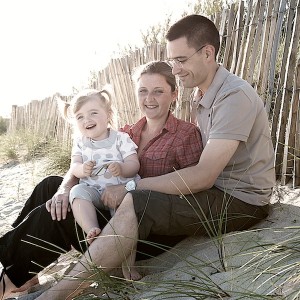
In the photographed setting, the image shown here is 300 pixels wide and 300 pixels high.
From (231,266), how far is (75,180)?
4.30 ft

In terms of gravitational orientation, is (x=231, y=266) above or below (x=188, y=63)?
below

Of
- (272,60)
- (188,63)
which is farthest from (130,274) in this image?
(272,60)

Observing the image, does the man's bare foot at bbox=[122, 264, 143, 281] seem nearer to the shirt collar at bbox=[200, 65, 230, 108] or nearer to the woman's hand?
the woman's hand

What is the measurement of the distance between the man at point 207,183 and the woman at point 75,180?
19 cm

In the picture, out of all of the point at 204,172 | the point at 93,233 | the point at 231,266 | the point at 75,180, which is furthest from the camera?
the point at 75,180

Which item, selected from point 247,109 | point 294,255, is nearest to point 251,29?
point 247,109

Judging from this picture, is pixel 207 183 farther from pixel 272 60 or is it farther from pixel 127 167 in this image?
pixel 272 60

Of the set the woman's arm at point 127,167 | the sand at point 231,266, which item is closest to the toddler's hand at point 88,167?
the woman's arm at point 127,167

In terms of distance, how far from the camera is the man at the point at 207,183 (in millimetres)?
2580

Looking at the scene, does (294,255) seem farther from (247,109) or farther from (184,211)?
(247,109)

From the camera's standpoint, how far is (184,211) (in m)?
2.81

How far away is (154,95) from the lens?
339 centimetres

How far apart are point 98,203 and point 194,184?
60 centimetres

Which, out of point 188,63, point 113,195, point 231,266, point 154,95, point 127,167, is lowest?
point 231,266
